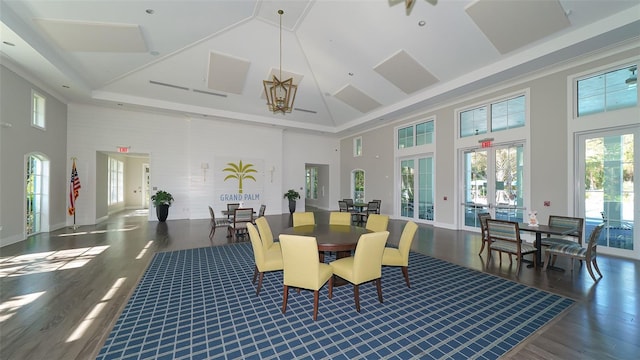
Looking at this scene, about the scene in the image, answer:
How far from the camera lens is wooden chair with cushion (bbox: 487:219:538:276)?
413cm

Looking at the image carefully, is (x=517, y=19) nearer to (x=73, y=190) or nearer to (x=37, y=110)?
(x=37, y=110)

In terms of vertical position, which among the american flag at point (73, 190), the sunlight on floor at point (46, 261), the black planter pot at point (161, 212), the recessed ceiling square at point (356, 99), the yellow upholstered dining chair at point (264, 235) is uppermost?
the recessed ceiling square at point (356, 99)

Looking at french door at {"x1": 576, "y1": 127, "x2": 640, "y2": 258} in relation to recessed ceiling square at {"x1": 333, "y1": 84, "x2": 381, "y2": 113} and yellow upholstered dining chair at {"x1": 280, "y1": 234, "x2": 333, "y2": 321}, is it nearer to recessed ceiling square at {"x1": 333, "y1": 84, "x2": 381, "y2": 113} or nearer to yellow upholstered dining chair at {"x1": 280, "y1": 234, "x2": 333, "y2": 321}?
recessed ceiling square at {"x1": 333, "y1": 84, "x2": 381, "y2": 113}

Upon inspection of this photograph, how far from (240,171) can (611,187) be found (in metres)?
10.9

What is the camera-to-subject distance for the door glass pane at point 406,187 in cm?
959

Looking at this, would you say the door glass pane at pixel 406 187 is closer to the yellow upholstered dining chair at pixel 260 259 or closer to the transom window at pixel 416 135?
the transom window at pixel 416 135

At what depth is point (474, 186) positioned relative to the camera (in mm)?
7445

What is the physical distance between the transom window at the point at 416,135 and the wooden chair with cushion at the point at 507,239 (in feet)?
15.6

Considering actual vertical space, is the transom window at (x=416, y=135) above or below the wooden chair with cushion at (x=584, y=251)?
above

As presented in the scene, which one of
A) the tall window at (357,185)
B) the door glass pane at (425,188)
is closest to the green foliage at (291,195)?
the tall window at (357,185)

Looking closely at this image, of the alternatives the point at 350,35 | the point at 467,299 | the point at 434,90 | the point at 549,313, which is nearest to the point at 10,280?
the point at 467,299

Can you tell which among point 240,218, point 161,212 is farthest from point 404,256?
point 161,212

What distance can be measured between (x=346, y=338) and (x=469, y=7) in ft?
19.7

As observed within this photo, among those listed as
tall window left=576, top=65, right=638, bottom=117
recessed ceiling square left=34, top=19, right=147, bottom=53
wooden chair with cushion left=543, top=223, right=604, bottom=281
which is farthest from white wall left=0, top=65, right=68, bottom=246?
tall window left=576, top=65, right=638, bottom=117
